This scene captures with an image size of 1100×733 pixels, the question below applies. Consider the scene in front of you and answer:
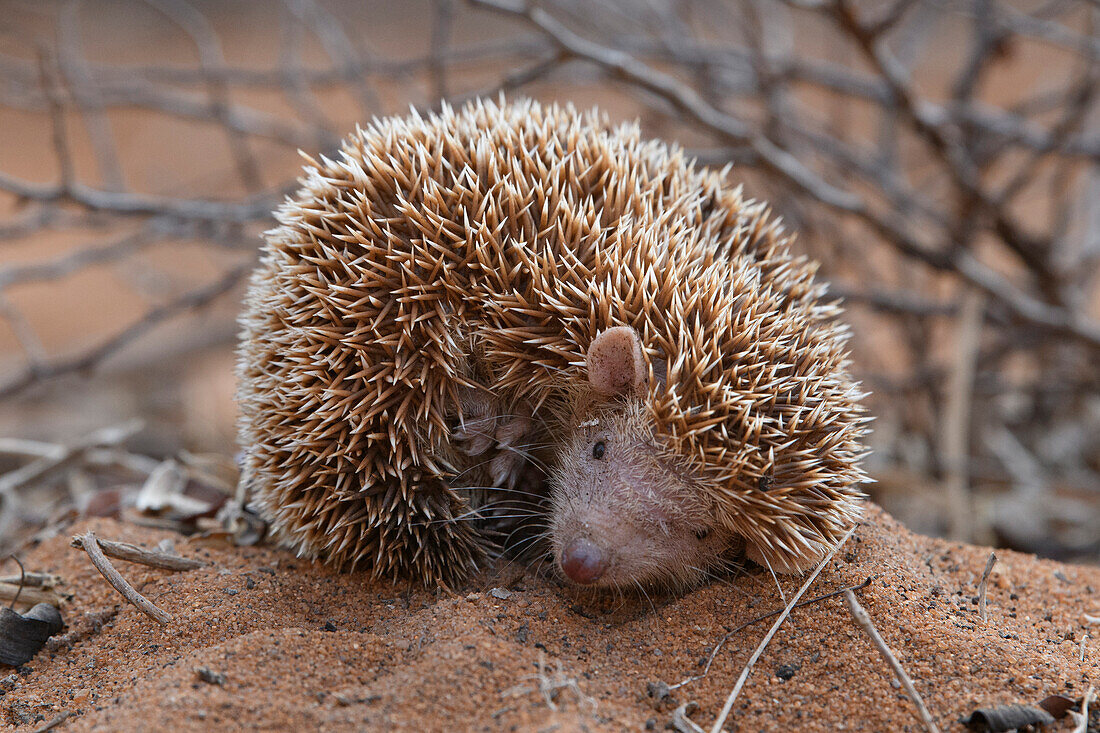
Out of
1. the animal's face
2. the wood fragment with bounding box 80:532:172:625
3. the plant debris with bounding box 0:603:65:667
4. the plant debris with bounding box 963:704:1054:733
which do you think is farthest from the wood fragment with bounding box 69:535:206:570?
the plant debris with bounding box 963:704:1054:733

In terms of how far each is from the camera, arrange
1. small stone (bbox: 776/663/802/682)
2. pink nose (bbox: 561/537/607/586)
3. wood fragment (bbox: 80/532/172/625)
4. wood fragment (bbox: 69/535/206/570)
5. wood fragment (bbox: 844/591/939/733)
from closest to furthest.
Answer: wood fragment (bbox: 844/591/939/733)
small stone (bbox: 776/663/802/682)
pink nose (bbox: 561/537/607/586)
wood fragment (bbox: 80/532/172/625)
wood fragment (bbox: 69/535/206/570)

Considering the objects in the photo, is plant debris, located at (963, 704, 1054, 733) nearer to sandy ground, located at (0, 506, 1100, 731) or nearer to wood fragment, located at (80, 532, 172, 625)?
sandy ground, located at (0, 506, 1100, 731)

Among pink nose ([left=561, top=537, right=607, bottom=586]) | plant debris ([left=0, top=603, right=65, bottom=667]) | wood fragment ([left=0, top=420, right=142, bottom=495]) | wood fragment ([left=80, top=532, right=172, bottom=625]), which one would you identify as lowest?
plant debris ([left=0, top=603, right=65, bottom=667])

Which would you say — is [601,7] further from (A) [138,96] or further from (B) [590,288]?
(B) [590,288]

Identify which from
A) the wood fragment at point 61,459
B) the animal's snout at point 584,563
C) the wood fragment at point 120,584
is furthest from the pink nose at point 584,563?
the wood fragment at point 61,459

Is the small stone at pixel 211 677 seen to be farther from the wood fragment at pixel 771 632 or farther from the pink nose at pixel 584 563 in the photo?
the wood fragment at pixel 771 632
